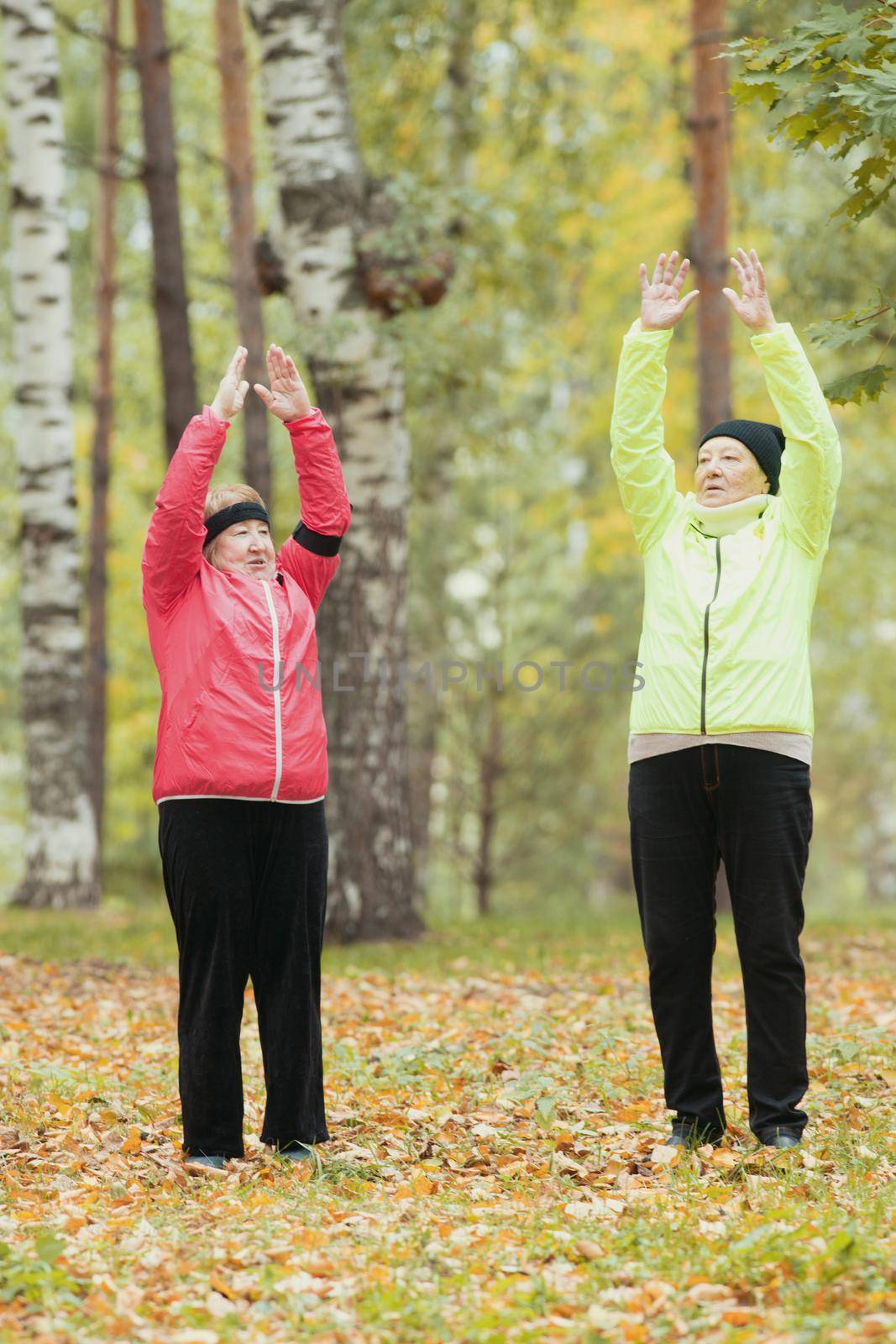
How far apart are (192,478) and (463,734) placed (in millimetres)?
11223

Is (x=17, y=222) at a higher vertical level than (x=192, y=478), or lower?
higher

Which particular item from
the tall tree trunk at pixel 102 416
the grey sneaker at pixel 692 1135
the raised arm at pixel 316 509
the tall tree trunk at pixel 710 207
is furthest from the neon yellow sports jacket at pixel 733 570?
the tall tree trunk at pixel 102 416

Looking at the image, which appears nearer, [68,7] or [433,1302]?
[433,1302]

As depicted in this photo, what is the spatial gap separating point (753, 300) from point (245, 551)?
6.05 ft

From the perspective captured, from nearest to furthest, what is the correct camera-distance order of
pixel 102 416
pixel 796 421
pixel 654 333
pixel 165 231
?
pixel 796 421 < pixel 654 333 < pixel 165 231 < pixel 102 416

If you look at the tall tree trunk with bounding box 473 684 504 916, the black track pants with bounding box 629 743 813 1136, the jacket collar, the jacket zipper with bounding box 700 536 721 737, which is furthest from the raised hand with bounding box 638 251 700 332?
the tall tree trunk with bounding box 473 684 504 916

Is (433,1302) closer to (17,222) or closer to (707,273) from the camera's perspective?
(707,273)

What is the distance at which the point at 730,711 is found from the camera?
457 centimetres

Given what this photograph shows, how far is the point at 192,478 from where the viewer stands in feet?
14.9

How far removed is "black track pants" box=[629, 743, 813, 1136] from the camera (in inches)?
181

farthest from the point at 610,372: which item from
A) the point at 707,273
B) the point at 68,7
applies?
the point at 68,7

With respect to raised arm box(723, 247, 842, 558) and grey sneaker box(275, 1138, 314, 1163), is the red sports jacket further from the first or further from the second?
raised arm box(723, 247, 842, 558)

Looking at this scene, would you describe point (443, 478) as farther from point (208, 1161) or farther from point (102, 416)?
point (208, 1161)

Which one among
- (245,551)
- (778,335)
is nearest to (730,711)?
(778,335)
